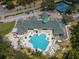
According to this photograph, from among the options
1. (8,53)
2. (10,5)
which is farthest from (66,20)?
(8,53)

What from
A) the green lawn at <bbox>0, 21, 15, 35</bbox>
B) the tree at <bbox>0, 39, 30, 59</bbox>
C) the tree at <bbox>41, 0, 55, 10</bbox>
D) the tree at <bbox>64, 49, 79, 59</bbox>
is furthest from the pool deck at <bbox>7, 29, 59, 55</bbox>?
the tree at <bbox>41, 0, 55, 10</bbox>

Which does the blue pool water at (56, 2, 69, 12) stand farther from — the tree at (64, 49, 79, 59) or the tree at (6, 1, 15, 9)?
the tree at (64, 49, 79, 59)

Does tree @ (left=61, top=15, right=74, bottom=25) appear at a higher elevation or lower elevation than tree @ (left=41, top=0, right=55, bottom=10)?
lower

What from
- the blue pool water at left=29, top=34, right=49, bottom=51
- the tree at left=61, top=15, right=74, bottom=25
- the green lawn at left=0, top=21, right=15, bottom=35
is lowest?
the blue pool water at left=29, top=34, right=49, bottom=51

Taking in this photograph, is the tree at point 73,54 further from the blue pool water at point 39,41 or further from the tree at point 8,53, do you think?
the tree at point 8,53

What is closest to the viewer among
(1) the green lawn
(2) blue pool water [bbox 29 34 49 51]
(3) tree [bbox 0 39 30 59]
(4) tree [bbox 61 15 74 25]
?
(3) tree [bbox 0 39 30 59]

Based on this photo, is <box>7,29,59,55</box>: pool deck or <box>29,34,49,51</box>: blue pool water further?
<box>29,34,49,51</box>: blue pool water

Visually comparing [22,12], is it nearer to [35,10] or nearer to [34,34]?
[35,10]

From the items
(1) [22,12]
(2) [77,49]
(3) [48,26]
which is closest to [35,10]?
(1) [22,12]
